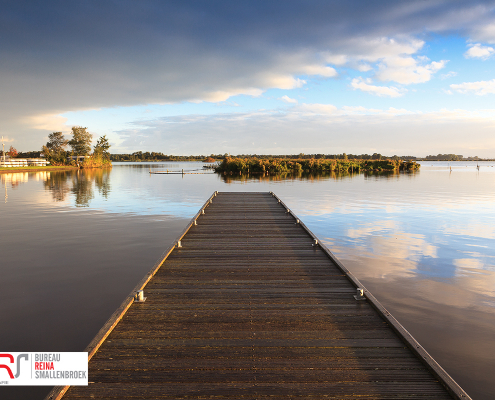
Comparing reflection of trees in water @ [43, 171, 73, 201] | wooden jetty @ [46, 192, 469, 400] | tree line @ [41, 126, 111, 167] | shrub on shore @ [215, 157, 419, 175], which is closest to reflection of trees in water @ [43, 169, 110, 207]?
reflection of trees in water @ [43, 171, 73, 201]

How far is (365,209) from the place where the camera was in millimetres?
19484

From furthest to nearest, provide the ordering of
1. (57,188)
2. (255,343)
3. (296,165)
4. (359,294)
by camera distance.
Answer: (296,165) < (57,188) < (359,294) < (255,343)

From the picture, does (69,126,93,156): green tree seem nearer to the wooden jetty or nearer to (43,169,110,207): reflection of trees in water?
(43,169,110,207): reflection of trees in water

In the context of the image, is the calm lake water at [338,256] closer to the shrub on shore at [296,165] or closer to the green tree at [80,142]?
the shrub on shore at [296,165]

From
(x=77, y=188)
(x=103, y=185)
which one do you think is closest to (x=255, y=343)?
(x=77, y=188)

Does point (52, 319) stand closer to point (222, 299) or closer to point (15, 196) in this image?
point (222, 299)

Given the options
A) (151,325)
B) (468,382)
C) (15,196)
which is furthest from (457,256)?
(15,196)

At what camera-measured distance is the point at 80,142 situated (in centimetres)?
8631

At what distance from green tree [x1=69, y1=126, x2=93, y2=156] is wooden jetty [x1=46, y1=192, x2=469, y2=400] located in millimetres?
93110

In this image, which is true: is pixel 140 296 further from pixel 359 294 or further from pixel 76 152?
pixel 76 152

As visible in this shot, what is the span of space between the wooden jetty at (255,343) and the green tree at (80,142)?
9311 cm

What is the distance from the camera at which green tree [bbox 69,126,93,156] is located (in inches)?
3386

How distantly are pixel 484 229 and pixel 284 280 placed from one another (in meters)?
13.1

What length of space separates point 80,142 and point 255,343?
96583 millimetres
